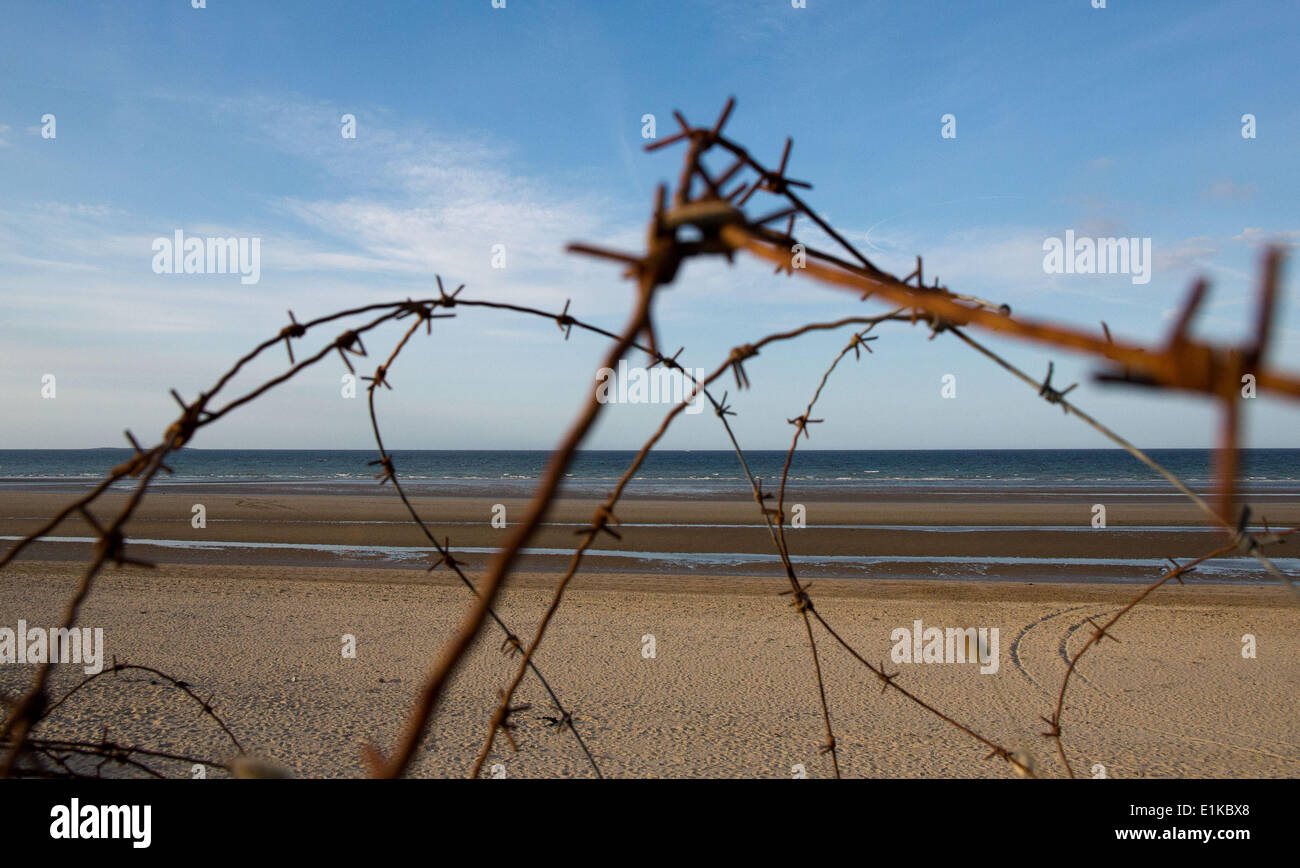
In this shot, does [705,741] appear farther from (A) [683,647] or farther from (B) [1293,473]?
(B) [1293,473]

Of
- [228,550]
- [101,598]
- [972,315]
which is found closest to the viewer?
[972,315]

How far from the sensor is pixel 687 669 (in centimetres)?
559

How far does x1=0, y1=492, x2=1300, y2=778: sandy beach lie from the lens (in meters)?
4.10

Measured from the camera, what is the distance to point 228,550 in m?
14.0

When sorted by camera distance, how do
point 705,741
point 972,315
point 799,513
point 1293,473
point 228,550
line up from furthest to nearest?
point 1293,473 → point 799,513 → point 228,550 → point 705,741 → point 972,315

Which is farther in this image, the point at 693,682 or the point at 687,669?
the point at 687,669

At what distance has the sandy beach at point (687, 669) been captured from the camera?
161 inches
